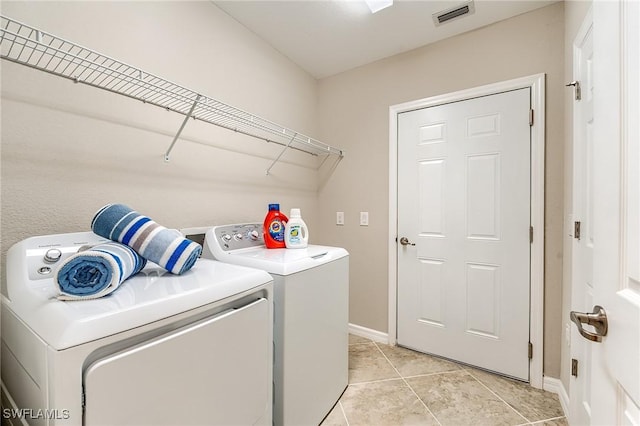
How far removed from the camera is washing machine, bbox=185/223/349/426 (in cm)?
121

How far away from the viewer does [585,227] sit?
132 cm

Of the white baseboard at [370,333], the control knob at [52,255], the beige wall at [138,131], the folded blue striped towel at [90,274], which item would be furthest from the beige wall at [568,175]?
the control knob at [52,255]

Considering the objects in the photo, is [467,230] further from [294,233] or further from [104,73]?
[104,73]

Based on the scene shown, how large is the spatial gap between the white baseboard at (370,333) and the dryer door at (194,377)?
1.59 m

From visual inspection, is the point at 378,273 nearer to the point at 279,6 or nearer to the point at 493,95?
the point at 493,95

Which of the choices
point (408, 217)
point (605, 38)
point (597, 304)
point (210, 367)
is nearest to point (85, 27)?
point (210, 367)

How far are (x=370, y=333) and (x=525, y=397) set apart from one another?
3.74ft

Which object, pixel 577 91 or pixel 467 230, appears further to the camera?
pixel 467 230

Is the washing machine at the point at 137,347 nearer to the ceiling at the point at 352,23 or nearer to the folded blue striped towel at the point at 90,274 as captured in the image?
the folded blue striped towel at the point at 90,274

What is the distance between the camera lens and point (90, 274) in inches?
28.4

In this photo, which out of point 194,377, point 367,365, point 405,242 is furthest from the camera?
point 405,242

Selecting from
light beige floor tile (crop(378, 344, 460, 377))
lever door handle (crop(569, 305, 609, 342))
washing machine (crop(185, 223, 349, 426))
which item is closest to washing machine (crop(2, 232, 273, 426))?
washing machine (crop(185, 223, 349, 426))

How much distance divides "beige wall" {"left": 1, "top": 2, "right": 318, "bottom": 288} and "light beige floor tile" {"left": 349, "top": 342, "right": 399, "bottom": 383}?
133 cm

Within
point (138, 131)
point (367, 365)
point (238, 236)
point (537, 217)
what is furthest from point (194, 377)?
point (537, 217)
